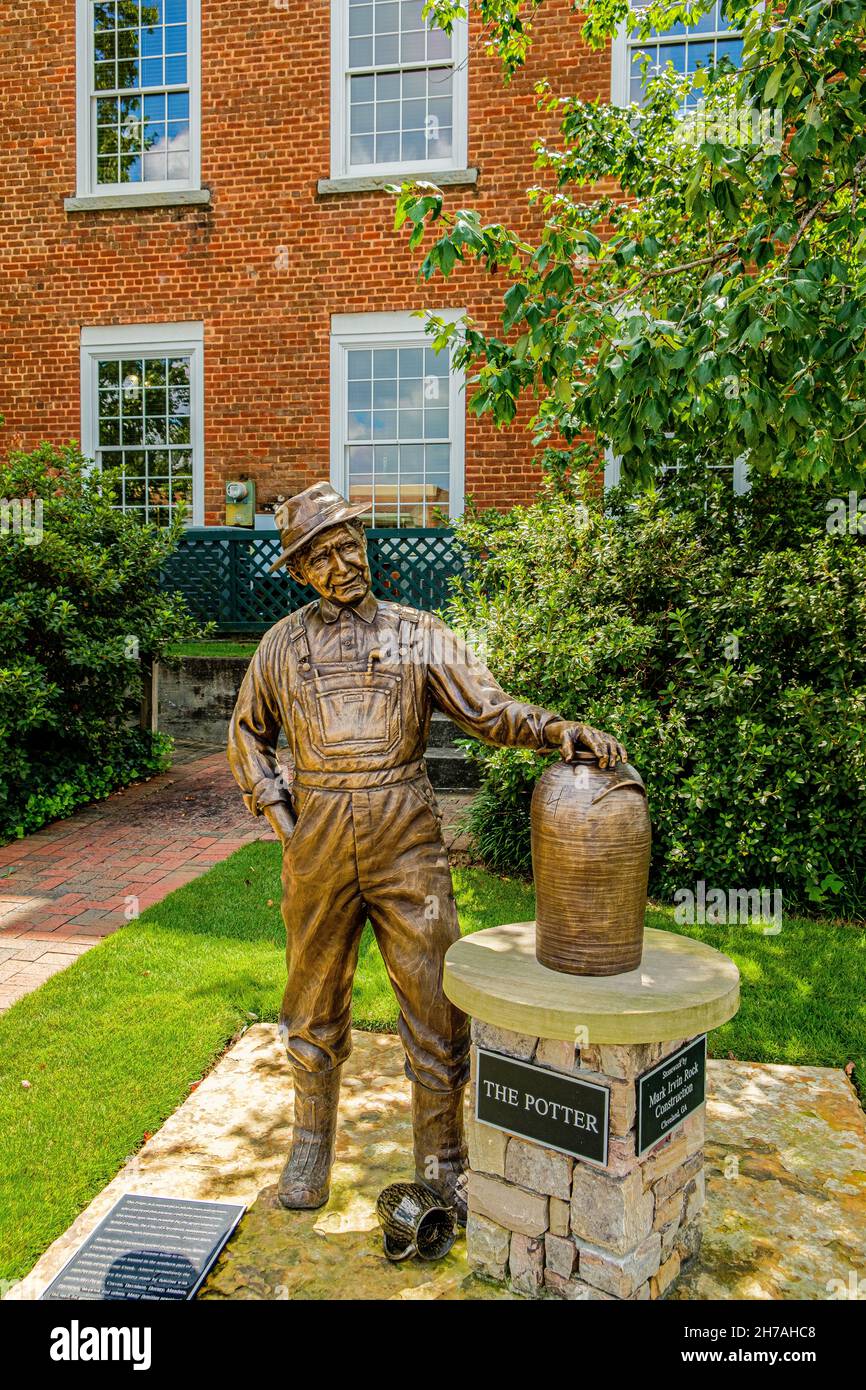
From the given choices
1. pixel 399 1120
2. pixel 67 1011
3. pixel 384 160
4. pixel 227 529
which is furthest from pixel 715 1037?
pixel 384 160

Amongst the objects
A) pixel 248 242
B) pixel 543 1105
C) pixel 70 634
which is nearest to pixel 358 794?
pixel 543 1105

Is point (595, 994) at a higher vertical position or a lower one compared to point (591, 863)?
lower

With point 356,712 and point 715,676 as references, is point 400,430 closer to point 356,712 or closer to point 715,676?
point 715,676

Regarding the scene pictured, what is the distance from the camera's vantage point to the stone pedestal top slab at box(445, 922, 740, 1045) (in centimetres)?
263

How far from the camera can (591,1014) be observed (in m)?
2.62

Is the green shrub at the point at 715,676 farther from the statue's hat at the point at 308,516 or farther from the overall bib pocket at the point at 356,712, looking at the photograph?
the statue's hat at the point at 308,516

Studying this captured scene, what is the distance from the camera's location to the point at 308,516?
3086mm

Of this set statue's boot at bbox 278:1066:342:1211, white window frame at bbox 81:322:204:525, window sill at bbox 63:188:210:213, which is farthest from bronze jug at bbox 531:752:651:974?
window sill at bbox 63:188:210:213

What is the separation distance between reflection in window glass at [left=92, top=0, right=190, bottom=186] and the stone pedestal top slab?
38.0 ft

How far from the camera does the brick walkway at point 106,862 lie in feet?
18.8

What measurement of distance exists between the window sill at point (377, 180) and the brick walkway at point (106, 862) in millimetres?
6465

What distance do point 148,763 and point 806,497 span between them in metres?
5.86

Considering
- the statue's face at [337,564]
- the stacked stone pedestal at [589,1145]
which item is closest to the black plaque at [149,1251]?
the stacked stone pedestal at [589,1145]

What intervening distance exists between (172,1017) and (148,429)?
9.20 m
